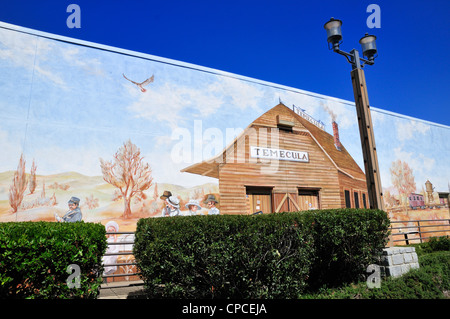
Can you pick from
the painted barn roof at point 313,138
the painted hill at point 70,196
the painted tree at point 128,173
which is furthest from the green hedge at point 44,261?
the painted barn roof at point 313,138

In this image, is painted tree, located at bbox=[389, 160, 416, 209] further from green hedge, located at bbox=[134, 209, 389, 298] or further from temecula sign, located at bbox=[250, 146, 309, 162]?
green hedge, located at bbox=[134, 209, 389, 298]

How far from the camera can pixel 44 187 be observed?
22.3ft

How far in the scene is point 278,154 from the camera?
34.3ft

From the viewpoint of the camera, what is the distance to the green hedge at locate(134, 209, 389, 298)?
4.12m

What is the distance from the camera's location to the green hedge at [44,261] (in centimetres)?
324

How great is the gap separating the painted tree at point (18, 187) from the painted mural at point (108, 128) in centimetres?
2

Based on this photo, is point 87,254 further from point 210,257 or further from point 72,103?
point 72,103

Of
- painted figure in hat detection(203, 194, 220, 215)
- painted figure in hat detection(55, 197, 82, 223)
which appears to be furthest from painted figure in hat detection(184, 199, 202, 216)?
painted figure in hat detection(55, 197, 82, 223)

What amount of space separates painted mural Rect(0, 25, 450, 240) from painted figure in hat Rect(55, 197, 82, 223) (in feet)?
0.07

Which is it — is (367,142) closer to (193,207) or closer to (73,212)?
(193,207)

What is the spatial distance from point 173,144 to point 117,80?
228 centimetres

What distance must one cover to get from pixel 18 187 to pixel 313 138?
932cm

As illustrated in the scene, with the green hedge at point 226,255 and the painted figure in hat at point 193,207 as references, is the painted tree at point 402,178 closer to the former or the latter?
the painted figure in hat at point 193,207

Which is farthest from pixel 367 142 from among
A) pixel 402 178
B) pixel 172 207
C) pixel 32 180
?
pixel 402 178
